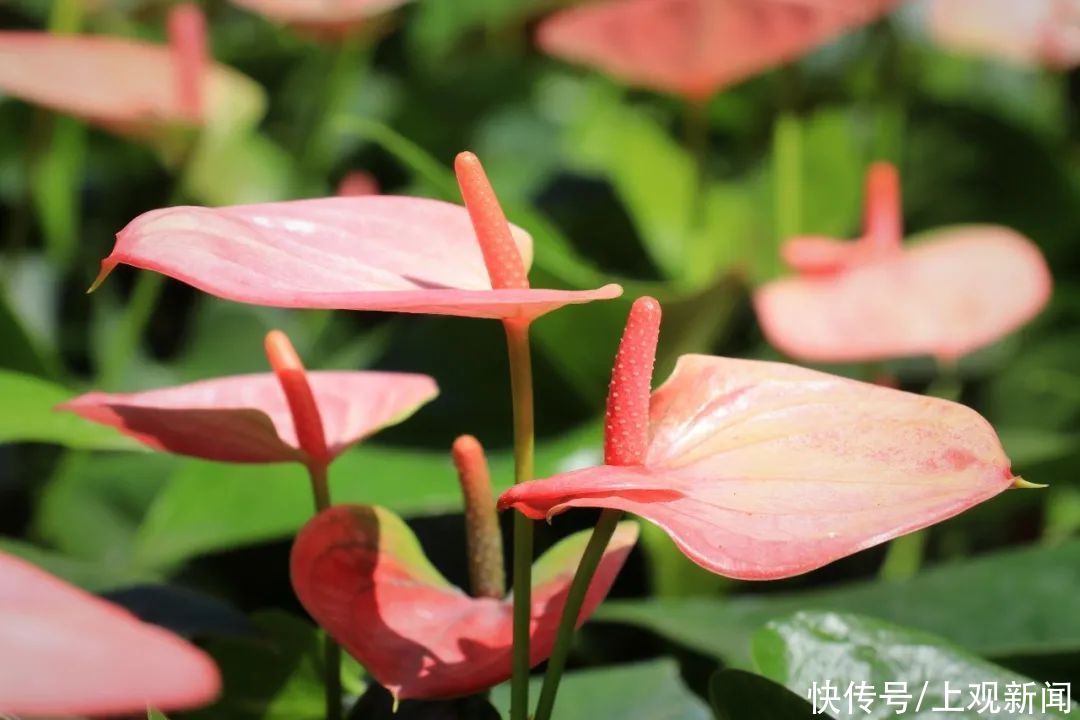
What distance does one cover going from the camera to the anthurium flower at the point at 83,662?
0.16 metres

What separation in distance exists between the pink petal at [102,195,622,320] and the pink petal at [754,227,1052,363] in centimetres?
32

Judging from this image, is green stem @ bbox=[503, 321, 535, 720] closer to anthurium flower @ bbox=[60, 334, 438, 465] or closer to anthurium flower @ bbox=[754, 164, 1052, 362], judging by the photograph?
anthurium flower @ bbox=[60, 334, 438, 465]

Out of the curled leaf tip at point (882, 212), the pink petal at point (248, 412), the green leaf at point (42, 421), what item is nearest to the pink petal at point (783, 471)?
the pink petal at point (248, 412)

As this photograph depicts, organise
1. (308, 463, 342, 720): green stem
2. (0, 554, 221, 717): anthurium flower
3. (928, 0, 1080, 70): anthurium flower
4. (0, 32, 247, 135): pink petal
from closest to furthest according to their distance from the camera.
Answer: (0, 554, 221, 717): anthurium flower < (308, 463, 342, 720): green stem < (0, 32, 247, 135): pink petal < (928, 0, 1080, 70): anthurium flower

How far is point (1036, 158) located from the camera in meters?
1.16

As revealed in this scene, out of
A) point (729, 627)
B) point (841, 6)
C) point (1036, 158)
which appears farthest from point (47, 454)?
point (1036, 158)

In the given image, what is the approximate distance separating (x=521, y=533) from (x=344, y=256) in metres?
0.09

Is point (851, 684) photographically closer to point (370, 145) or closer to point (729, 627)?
point (729, 627)

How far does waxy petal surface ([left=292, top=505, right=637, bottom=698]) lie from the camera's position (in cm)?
33

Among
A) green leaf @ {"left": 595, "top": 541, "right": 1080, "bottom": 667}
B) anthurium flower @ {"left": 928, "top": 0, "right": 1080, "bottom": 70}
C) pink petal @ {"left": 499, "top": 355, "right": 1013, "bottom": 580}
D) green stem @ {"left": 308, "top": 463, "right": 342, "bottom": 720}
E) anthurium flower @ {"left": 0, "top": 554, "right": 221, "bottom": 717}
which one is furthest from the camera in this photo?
anthurium flower @ {"left": 928, "top": 0, "right": 1080, "bottom": 70}

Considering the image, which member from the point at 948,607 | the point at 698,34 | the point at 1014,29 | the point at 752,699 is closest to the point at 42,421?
the point at 752,699

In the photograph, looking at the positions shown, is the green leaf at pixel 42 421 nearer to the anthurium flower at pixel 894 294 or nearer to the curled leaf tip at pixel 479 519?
the curled leaf tip at pixel 479 519

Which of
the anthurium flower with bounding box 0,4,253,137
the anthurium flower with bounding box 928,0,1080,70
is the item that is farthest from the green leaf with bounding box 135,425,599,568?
the anthurium flower with bounding box 928,0,1080,70

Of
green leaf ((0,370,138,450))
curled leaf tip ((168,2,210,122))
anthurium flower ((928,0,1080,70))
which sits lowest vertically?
green leaf ((0,370,138,450))
